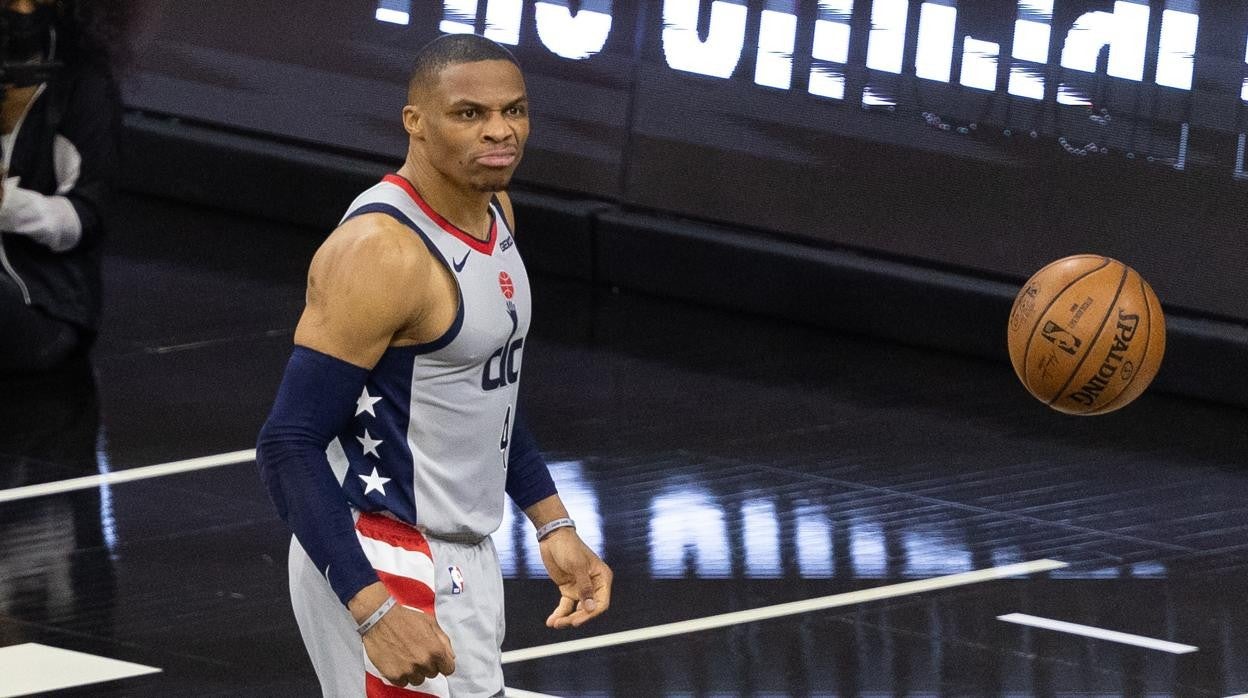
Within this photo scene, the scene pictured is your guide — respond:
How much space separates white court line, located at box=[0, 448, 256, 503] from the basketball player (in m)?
3.98

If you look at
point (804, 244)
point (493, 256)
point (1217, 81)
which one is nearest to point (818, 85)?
point (804, 244)

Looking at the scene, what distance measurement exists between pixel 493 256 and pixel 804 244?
647 centimetres

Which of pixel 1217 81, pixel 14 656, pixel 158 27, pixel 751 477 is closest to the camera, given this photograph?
pixel 14 656

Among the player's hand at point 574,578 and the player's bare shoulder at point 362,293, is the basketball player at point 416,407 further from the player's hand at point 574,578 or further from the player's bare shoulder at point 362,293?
the player's hand at point 574,578

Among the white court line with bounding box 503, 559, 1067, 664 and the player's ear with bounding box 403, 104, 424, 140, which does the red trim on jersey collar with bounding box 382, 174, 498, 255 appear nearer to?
the player's ear with bounding box 403, 104, 424, 140

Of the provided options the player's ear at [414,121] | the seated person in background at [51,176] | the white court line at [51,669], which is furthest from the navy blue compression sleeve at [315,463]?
the seated person in background at [51,176]

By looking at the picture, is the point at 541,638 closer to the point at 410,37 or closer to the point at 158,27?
the point at 410,37

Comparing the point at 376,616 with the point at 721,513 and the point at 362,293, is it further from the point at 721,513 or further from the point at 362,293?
the point at 721,513

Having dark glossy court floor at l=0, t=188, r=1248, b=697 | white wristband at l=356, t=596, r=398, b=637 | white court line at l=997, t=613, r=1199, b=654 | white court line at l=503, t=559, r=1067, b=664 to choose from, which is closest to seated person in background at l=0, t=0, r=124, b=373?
dark glossy court floor at l=0, t=188, r=1248, b=697

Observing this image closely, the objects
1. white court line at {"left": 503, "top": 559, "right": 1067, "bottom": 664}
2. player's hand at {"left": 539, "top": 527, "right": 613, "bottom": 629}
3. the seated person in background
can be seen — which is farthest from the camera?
the seated person in background

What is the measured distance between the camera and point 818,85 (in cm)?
1031

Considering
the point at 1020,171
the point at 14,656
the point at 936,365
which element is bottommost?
the point at 14,656

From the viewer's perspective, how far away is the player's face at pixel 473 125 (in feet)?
13.4

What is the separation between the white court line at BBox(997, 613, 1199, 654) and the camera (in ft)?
21.5
